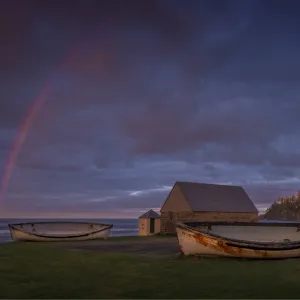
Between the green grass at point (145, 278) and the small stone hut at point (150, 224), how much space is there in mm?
29033

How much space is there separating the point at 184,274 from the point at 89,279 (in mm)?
3420

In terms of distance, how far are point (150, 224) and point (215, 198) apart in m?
8.59

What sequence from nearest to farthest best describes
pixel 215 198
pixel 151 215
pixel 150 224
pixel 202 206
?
pixel 202 206, pixel 215 198, pixel 150 224, pixel 151 215

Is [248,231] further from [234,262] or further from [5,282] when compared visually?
[5,282]

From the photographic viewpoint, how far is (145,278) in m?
13.1

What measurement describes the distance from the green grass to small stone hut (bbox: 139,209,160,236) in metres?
29.0

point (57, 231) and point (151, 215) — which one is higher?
point (151, 215)

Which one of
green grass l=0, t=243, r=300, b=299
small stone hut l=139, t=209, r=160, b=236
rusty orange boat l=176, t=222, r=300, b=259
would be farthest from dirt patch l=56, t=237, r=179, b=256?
small stone hut l=139, t=209, r=160, b=236

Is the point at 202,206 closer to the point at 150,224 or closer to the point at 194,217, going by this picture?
the point at 194,217

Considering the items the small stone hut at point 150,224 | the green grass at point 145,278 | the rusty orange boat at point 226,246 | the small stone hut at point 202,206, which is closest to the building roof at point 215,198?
the small stone hut at point 202,206

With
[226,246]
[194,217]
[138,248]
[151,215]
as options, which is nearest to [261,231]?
[138,248]

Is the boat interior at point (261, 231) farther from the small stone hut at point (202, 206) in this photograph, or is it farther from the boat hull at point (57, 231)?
the small stone hut at point (202, 206)

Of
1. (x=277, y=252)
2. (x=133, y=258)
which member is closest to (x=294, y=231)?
(x=277, y=252)

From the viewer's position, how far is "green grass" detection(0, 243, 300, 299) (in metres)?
10.6
